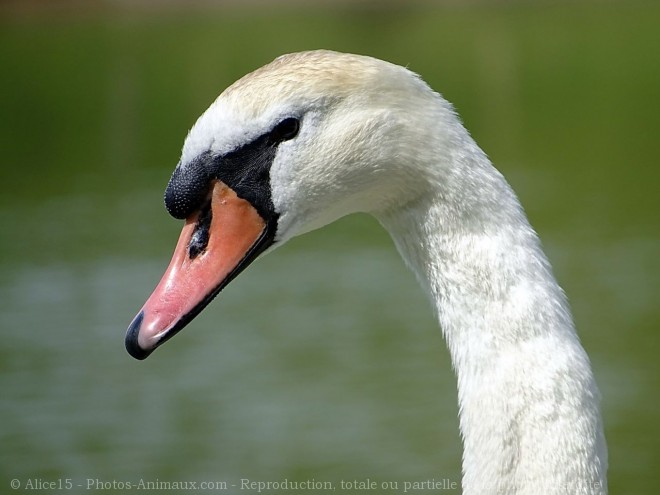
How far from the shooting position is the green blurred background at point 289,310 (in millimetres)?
8148

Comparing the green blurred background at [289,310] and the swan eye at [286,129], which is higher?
the swan eye at [286,129]

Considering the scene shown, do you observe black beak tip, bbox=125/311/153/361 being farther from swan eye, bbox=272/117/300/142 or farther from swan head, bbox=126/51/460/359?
swan eye, bbox=272/117/300/142

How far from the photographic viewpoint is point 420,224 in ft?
8.89

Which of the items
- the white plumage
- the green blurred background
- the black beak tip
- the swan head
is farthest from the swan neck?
the green blurred background

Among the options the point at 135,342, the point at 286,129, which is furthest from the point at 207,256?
the point at 286,129

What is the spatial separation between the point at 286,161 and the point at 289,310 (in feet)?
26.2

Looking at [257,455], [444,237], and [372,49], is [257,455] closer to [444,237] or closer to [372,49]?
[444,237]

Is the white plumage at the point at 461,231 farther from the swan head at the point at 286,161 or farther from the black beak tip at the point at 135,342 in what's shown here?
the black beak tip at the point at 135,342

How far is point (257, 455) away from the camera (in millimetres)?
8062

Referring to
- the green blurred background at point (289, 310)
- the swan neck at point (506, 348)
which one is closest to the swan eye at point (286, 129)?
the swan neck at point (506, 348)

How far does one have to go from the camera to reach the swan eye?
2.64 meters

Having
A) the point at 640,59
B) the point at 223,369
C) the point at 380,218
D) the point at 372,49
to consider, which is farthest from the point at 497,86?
the point at 380,218

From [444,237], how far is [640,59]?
811 inches

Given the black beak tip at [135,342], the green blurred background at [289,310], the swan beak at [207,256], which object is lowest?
the green blurred background at [289,310]
